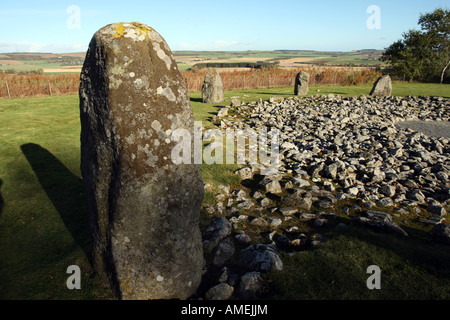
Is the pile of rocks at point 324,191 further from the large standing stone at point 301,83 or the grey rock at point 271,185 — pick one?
the large standing stone at point 301,83

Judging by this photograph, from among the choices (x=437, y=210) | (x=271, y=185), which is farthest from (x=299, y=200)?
(x=437, y=210)

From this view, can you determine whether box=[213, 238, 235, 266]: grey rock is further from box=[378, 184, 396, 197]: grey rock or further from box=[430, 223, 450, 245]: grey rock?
box=[378, 184, 396, 197]: grey rock

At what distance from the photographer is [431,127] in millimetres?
13398

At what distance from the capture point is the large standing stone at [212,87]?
18844 mm

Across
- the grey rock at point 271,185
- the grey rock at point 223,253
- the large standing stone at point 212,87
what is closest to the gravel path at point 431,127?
the grey rock at point 271,185

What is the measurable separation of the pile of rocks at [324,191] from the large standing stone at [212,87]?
5705mm

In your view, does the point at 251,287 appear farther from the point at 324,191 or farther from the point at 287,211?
the point at 324,191

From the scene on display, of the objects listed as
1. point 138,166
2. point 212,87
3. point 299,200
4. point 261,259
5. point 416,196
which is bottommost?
point 416,196

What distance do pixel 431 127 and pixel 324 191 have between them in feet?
32.5

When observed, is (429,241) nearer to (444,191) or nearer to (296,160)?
(444,191)

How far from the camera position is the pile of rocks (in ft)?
15.6

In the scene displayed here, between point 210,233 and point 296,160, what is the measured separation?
516cm

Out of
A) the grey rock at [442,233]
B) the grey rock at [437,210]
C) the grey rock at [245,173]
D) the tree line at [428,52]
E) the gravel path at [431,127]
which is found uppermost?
the tree line at [428,52]

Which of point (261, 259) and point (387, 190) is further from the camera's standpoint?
point (387, 190)
